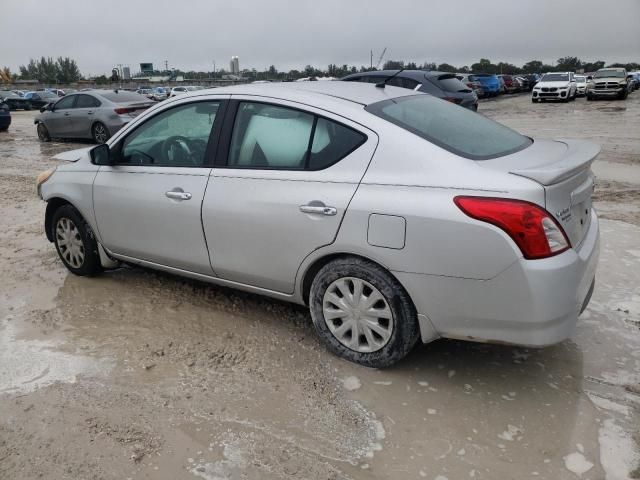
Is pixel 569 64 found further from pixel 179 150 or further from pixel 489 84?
pixel 179 150

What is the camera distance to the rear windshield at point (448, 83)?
485 inches

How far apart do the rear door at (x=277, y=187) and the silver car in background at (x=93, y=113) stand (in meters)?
11.1

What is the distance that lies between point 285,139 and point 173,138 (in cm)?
105

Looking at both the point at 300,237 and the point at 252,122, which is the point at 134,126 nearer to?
the point at 252,122

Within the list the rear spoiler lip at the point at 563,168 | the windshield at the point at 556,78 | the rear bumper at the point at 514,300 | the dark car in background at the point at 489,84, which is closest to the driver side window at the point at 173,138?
the rear bumper at the point at 514,300

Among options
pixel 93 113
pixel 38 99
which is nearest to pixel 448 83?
pixel 93 113

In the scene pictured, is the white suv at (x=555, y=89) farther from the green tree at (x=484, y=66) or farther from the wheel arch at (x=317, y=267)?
the green tree at (x=484, y=66)

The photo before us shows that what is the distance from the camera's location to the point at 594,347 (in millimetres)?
3598

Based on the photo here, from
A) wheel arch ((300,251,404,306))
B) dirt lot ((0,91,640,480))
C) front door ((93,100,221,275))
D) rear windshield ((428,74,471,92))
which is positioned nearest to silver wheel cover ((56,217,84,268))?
dirt lot ((0,91,640,480))

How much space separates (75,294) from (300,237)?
91.9 inches

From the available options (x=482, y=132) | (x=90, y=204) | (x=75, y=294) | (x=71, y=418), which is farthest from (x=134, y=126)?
(x=482, y=132)

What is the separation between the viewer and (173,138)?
162 inches

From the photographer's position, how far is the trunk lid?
275cm

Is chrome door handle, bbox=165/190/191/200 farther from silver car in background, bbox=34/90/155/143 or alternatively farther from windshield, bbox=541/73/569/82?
windshield, bbox=541/73/569/82
